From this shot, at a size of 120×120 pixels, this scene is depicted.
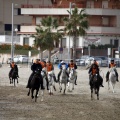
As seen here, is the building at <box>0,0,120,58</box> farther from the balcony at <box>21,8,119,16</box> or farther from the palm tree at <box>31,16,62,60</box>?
the palm tree at <box>31,16,62,60</box>

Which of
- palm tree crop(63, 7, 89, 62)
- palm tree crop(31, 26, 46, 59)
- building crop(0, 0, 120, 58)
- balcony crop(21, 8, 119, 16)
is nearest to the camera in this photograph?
palm tree crop(63, 7, 89, 62)

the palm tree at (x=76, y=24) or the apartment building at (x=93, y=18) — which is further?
the apartment building at (x=93, y=18)

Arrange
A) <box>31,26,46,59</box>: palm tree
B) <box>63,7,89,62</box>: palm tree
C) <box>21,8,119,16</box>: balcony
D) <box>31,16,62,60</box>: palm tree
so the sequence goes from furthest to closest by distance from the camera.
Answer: <box>21,8,119,16</box>: balcony → <box>31,26,46,59</box>: palm tree → <box>31,16,62,60</box>: palm tree → <box>63,7,89,62</box>: palm tree

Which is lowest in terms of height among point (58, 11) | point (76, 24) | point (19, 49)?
point (19, 49)

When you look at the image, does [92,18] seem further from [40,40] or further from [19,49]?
[40,40]

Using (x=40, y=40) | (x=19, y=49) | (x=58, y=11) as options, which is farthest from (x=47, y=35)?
(x=58, y=11)

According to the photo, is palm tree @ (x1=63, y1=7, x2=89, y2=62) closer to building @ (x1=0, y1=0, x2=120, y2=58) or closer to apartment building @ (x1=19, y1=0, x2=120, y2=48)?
building @ (x1=0, y1=0, x2=120, y2=58)

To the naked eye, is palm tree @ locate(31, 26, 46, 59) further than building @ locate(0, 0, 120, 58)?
No

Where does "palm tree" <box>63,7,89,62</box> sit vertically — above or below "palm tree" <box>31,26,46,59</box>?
above

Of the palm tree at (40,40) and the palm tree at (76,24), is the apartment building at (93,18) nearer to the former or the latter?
the palm tree at (40,40)

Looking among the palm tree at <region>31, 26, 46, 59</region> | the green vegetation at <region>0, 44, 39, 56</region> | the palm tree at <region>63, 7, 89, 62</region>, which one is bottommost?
the green vegetation at <region>0, 44, 39, 56</region>

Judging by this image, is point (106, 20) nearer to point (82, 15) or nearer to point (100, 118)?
point (82, 15)

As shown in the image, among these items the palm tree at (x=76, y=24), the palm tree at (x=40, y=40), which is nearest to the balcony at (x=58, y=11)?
the palm tree at (x=40, y=40)

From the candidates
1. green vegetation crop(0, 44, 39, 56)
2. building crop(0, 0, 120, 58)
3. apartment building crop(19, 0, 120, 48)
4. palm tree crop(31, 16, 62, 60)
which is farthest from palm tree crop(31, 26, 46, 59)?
apartment building crop(19, 0, 120, 48)
